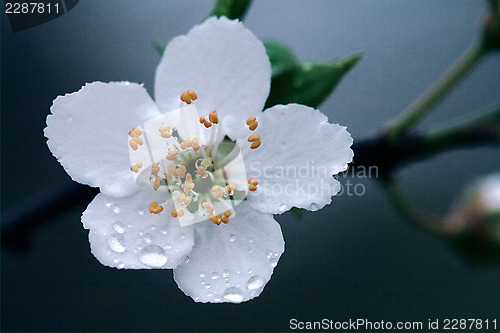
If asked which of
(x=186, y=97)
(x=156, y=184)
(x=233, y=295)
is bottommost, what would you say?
→ (x=233, y=295)

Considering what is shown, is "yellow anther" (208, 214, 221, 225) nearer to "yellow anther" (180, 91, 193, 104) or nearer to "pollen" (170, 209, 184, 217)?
"pollen" (170, 209, 184, 217)

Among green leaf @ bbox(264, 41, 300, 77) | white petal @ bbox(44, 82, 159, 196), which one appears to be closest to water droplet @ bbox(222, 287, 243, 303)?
white petal @ bbox(44, 82, 159, 196)

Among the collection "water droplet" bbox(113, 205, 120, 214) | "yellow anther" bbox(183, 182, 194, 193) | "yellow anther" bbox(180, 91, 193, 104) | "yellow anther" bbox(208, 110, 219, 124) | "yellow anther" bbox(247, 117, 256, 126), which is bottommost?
"yellow anther" bbox(183, 182, 194, 193)

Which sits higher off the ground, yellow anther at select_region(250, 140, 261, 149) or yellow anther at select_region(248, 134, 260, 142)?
yellow anther at select_region(248, 134, 260, 142)

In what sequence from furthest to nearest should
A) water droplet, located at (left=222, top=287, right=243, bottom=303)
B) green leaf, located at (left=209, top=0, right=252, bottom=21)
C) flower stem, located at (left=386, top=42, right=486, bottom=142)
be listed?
flower stem, located at (left=386, top=42, right=486, bottom=142) < green leaf, located at (left=209, top=0, right=252, bottom=21) < water droplet, located at (left=222, top=287, right=243, bottom=303)

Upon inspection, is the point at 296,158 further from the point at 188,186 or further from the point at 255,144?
the point at 188,186

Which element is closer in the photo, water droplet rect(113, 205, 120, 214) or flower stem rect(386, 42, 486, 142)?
water droplet rect(113, 205, 120, 214)

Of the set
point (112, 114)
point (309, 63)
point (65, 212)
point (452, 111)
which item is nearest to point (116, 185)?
point (112, 114)

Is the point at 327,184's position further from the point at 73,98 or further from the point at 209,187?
the point at 73,98

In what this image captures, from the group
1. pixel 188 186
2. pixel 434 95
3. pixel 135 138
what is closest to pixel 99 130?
pixel 135 138
